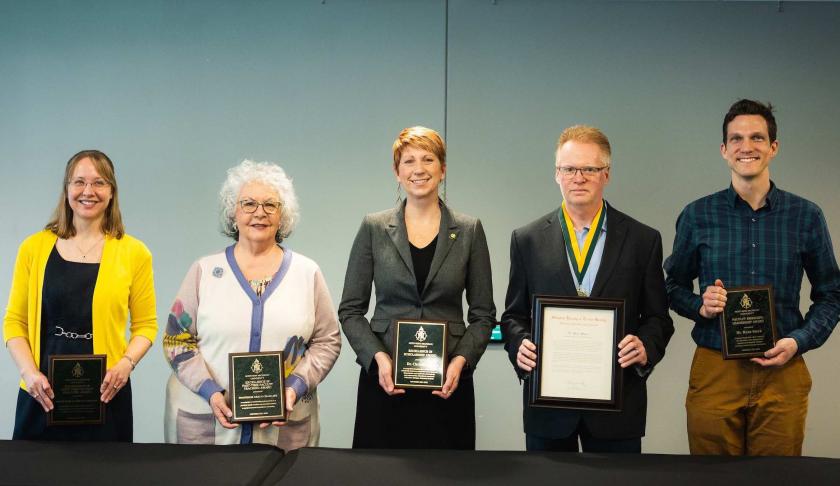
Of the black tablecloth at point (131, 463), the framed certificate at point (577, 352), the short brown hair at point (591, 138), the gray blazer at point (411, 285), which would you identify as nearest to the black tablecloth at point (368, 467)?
the black tablecloth at point (131, 463)

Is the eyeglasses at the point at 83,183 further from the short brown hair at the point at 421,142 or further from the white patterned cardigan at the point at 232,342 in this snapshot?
the short brown hair at the point at 421,142

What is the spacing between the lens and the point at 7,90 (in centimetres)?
453

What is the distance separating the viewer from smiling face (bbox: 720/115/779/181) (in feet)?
8.89

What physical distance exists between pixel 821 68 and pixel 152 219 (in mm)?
4095

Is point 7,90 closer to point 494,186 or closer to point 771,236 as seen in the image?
point 494,186

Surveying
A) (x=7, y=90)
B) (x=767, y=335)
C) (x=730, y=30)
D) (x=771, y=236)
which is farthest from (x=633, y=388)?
(x=7, y=90)

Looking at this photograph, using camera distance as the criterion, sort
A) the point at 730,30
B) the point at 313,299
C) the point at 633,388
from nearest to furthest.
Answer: the point at 633,388, the point at 313,299, the point at 730,30

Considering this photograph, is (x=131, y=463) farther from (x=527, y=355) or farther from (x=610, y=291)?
(x=610, y=291)

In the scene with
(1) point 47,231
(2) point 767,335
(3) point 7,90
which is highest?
(3) point 7,90

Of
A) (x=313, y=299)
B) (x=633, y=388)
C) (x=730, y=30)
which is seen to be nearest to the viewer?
(x=633, y=388)

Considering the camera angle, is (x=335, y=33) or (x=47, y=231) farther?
(x=335, y=33)

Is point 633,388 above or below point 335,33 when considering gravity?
below

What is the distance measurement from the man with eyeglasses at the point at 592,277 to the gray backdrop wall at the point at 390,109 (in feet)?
6.15

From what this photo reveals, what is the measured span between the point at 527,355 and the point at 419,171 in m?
0.74
